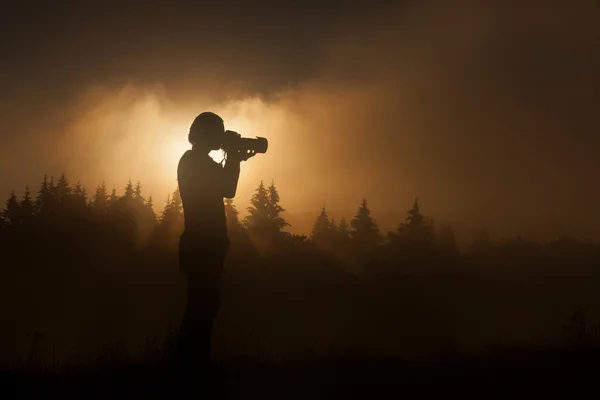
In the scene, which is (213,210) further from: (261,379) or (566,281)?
(566,281)

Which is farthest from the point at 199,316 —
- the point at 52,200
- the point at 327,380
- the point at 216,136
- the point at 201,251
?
the point at 52,200

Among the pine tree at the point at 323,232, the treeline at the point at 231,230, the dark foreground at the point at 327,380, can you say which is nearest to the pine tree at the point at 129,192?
Answer: the treeline at the point at 231,230

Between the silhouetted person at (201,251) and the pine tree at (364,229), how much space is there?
61.7m

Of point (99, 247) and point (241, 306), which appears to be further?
point (99, 247)

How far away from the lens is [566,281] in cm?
6831

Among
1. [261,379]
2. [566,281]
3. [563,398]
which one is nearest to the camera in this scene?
[563,398]

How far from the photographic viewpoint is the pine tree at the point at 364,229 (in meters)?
68.1

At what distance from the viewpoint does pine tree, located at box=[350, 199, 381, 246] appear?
68125 millimetres

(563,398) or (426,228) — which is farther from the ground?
(426,228)

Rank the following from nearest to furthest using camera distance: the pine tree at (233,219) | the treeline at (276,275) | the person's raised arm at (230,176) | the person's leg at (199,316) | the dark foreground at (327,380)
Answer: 1. the dark foreground at (327,380)
2. the person's leg at (199,316)
3. the person's raised arm at (230,176)
4. the treeline at (276,275)
5. the pine tree at (233,219)

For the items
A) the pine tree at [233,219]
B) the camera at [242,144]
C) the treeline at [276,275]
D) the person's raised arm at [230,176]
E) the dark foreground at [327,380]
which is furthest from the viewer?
the pine tree at [233,219]

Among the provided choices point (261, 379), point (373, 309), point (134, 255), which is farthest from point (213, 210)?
point (134, 255)

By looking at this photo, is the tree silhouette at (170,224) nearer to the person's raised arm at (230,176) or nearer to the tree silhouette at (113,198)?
the tree silhouette at (113,198)

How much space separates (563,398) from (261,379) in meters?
3.76
